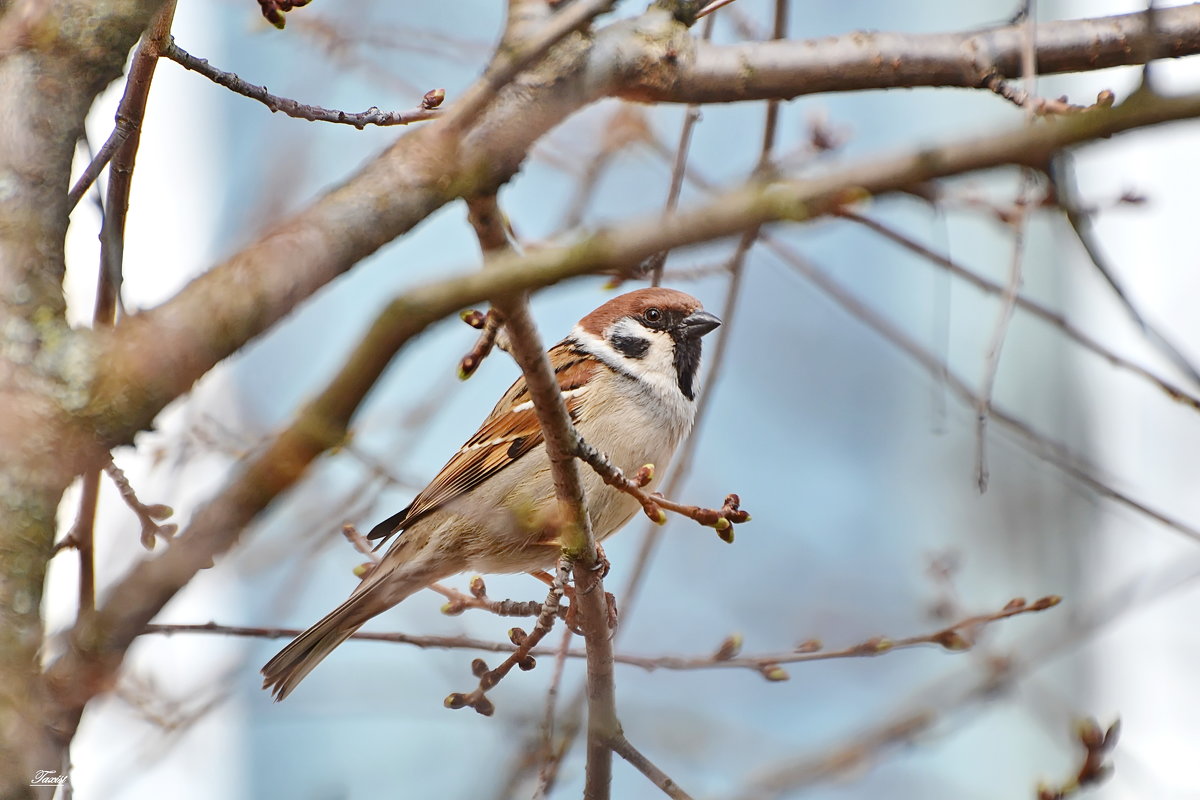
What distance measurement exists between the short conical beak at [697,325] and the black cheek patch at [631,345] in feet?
0.48

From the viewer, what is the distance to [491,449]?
3.64 meters

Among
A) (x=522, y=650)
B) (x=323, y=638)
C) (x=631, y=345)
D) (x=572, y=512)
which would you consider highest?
(x=631, y=345)

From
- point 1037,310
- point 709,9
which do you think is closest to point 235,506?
point 709,9

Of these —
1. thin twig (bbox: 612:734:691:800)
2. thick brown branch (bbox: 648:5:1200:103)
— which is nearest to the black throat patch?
thick brown branch (bbox: 648:5:1200:103)

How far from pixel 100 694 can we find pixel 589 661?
4.14ft

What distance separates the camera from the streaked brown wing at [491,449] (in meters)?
3.52

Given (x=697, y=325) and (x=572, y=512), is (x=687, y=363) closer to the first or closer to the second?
(x=697, y=325)

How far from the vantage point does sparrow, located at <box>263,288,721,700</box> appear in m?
3.27

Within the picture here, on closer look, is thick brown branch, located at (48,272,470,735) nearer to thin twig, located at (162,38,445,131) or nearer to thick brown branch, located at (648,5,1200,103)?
thin twig, located at (162,38,445,131)

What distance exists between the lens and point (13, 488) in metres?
1.66

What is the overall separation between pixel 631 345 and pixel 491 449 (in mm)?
628

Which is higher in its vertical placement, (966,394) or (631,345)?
(631,345)

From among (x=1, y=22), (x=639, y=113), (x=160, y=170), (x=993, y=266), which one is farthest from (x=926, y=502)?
(x=1, y=22)

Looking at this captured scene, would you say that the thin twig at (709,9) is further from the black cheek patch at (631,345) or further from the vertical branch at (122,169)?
the black cheek patch at (631,345)
